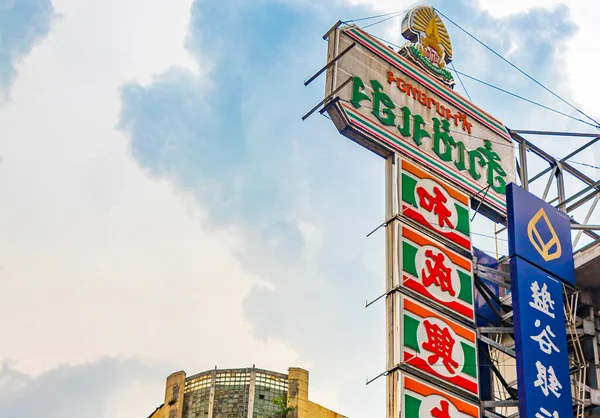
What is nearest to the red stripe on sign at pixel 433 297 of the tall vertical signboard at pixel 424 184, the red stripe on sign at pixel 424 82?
the tall vertical signboard at pixel 424 184

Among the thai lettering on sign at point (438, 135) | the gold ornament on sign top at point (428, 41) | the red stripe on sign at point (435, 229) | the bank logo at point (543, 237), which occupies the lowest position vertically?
the red stripe on sign at point (435, 229)

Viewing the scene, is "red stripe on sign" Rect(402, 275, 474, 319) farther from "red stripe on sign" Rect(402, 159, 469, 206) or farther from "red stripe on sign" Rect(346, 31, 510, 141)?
"red stripe on sign" Rect(346, 31, 510, 141)

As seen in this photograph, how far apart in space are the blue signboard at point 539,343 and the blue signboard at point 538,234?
10.9 inches

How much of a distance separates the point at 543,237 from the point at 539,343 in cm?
265

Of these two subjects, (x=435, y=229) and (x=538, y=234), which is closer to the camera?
(x=435, y=229)

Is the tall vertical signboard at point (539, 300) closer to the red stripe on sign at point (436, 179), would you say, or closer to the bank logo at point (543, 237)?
the bank logo at point (543, 237)

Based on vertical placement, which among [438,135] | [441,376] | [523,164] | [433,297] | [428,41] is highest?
[428,41]

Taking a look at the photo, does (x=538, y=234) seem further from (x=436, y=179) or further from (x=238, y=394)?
(x=238, y=394)

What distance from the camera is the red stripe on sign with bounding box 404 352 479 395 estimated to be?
1784 centimetres

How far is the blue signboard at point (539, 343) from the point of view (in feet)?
60.7

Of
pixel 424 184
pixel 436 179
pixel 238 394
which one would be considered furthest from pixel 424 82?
pixel 238 394

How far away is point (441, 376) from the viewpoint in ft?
59.6

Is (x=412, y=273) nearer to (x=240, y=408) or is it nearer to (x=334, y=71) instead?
(x=334, y=71)

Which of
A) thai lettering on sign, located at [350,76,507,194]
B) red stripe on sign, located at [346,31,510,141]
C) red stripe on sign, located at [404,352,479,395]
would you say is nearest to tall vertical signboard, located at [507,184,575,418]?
red stripe on sign, located at [404,352,479,395]
